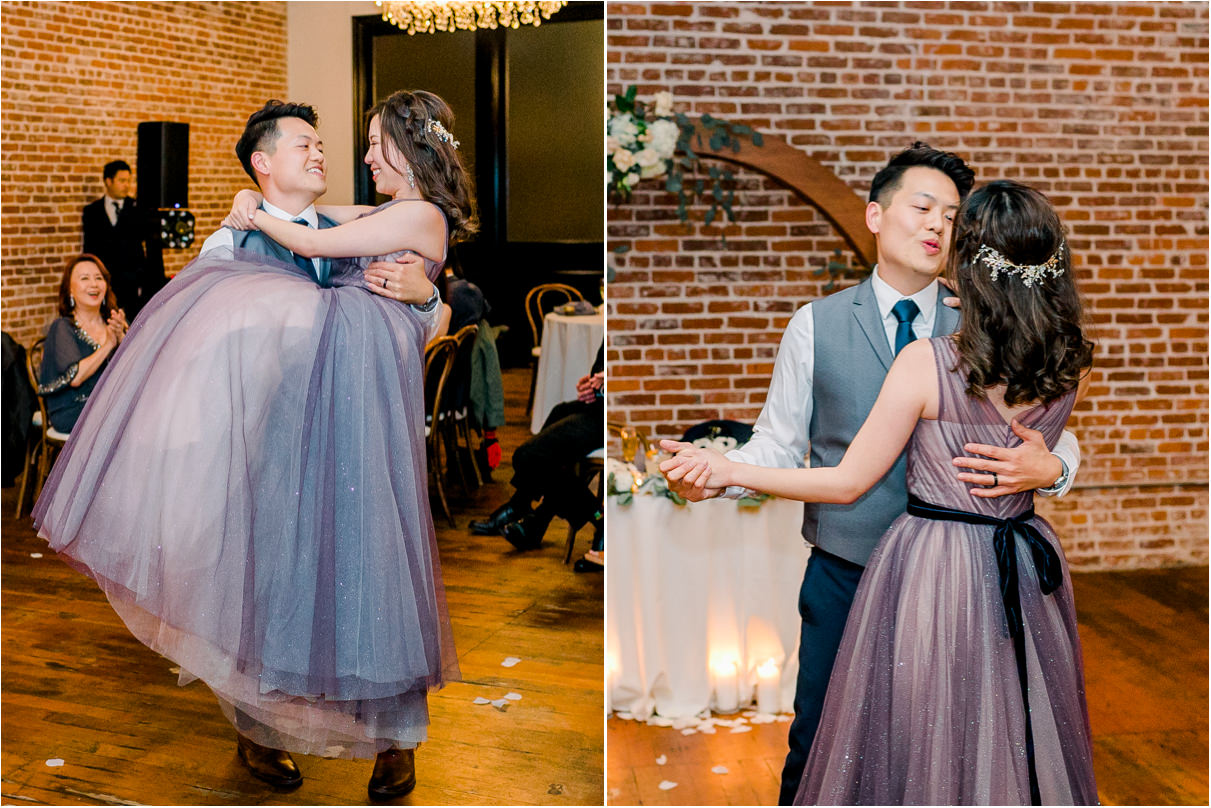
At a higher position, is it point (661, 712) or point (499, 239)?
point (499, 239)

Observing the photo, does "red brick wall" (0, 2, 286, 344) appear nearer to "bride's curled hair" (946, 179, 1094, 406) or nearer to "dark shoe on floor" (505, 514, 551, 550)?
"dark shoe on floor" (505, 514, 551, 550)

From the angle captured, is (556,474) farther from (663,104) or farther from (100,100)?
(100,100)

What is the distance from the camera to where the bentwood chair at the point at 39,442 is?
2.98 metres

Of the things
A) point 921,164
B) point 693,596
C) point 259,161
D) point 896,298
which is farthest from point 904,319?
→ point 693,596

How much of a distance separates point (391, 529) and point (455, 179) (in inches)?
29.3

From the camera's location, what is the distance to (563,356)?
9.12ft

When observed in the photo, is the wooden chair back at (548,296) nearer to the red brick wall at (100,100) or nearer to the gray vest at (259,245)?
the gray vest at (259,245)

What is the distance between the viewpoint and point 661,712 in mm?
3424

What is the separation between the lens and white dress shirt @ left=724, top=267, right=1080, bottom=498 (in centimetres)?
219

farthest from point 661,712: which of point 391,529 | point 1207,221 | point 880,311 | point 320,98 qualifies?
point 1207,221

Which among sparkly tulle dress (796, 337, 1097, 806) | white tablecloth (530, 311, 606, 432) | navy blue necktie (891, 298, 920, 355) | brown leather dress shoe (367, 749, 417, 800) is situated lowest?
brown leather dress shoe (367, 749, 417, 800)

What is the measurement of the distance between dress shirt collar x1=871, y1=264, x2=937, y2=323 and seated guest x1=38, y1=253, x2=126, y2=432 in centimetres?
170

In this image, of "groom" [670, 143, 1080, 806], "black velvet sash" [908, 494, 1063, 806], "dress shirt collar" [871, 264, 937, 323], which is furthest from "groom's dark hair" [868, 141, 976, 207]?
"black velvet sash" [908, 494, 1063, 806]

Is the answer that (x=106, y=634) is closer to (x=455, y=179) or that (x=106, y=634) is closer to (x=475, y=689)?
Answer: (x=475, y=689)
